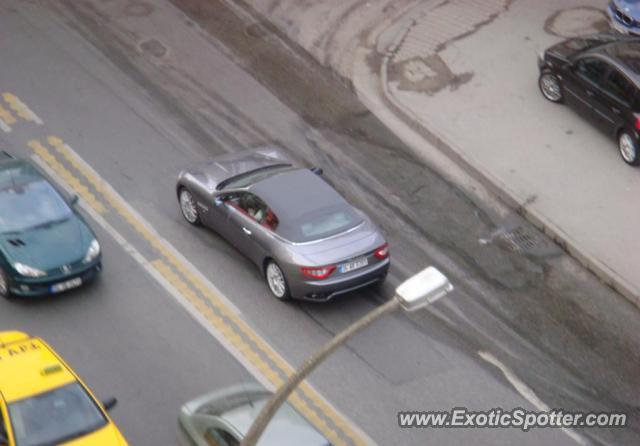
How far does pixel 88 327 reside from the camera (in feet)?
57.5

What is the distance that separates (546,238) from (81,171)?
308 inches

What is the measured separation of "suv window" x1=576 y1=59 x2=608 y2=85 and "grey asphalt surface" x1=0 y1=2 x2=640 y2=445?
3.56 metres

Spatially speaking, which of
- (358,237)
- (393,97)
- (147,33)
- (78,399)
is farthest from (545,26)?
(78,399)

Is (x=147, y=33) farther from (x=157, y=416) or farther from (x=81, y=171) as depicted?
(x=157, y=416)

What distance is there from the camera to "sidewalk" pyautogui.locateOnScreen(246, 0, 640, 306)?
2064cm

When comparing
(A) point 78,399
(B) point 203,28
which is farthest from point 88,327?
(B) point 203,28

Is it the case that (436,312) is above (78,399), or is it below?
below

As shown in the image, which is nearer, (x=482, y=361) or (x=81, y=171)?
(x=482, y=361)

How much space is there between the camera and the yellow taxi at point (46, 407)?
13812 millimetres

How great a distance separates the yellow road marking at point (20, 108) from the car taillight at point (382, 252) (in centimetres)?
731

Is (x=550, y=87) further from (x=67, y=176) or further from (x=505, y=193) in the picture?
(x=67, y=176)

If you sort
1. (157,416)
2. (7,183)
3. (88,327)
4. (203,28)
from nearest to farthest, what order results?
(157,416), (88,327), (7,183), (203,28)

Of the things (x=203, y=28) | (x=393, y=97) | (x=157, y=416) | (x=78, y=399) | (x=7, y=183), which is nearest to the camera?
(x=78, y=399)

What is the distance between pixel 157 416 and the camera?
1594cm
